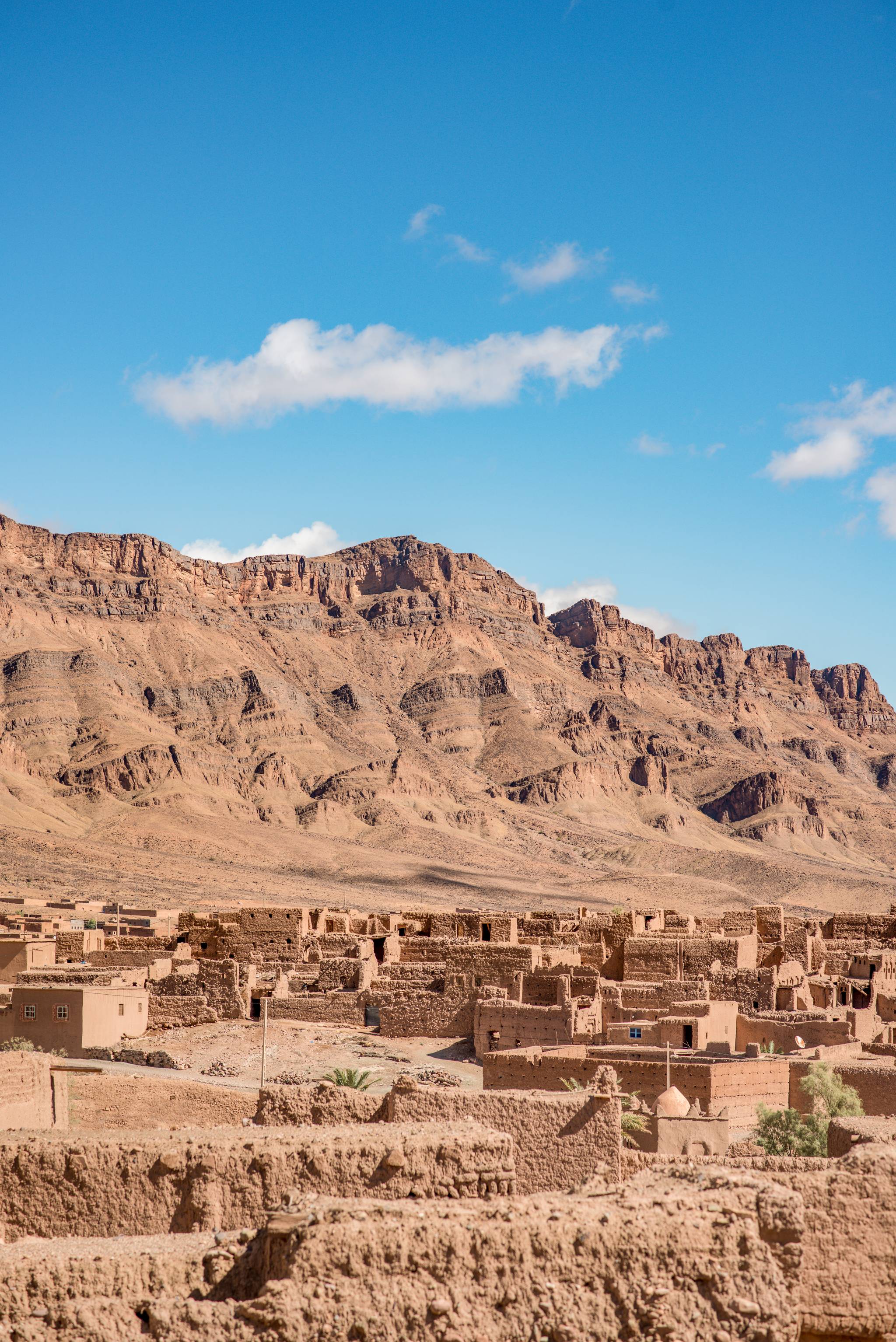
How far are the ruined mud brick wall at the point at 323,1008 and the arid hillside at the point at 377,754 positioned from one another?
1752 inches

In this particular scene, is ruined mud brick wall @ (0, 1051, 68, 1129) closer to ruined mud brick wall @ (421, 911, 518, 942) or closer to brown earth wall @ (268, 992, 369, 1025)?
brown earth wall @ (268, 992, 369, 1025)

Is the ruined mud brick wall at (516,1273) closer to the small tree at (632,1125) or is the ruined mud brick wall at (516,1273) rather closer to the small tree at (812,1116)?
the small tree at (812,1116)

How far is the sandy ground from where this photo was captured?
27.3 metres

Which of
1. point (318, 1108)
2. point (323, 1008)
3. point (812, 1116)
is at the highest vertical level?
point (318, 1108)

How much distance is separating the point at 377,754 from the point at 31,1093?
124 m

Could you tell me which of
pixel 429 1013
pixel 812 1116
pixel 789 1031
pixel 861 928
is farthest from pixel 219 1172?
pixel 861 928

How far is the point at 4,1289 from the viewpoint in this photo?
8.98 meters

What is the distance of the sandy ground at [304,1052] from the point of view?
2733cm

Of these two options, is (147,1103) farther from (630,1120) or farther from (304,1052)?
(304,1052)

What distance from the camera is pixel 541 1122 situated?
1430cm

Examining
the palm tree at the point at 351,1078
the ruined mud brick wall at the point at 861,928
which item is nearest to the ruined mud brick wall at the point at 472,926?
the ruined mud brick wall at the point at 861,928

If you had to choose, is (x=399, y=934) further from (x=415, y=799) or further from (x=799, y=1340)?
(x=415, y=799)

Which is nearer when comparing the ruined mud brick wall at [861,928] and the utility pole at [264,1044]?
the utility pole at [264,1044]

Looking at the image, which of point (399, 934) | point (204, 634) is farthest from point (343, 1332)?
point (204, 634)
